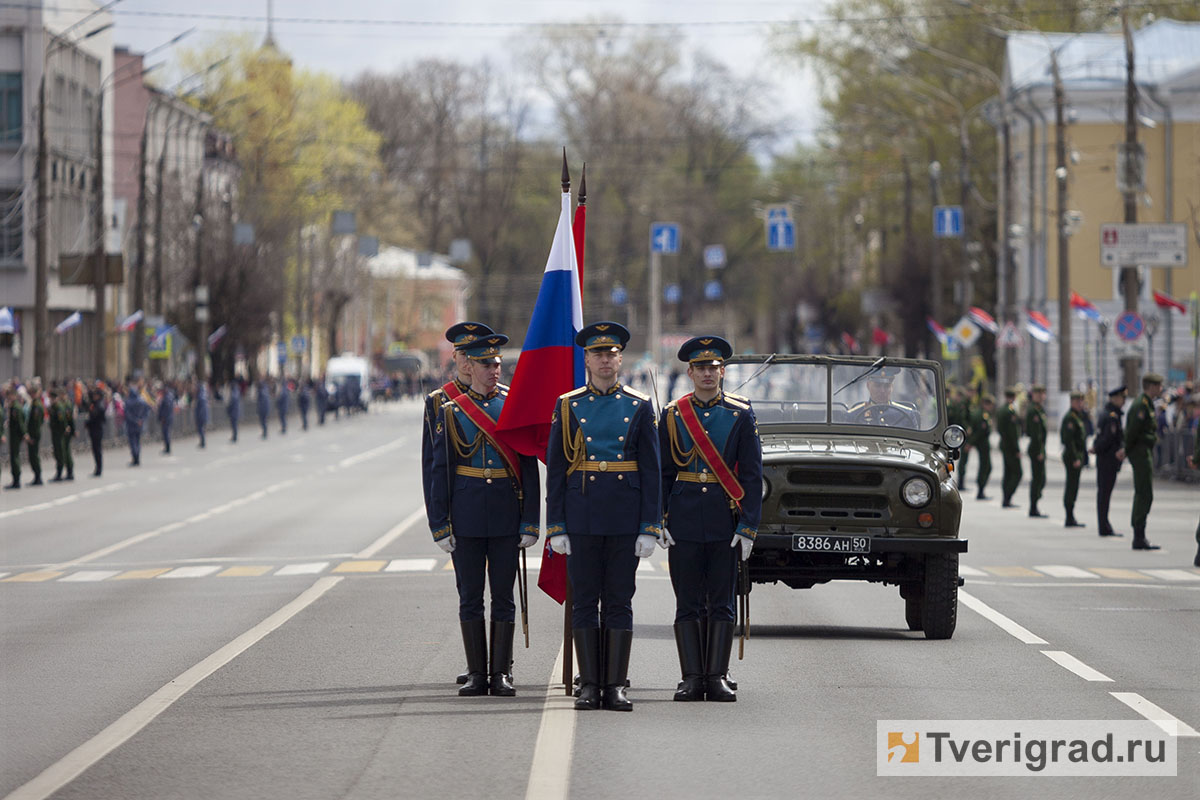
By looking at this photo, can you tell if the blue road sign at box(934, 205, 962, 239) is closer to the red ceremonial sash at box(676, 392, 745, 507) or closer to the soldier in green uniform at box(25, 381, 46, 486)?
the soldier in green uniform at box(25, 381, 46, 486)

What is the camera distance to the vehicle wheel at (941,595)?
13.3 metres

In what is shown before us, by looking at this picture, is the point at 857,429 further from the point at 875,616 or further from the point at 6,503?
the point at 6,503

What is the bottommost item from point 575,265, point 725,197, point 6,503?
point 6,503

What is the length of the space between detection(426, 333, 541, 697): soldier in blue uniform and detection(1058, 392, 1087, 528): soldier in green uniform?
52.2 feet

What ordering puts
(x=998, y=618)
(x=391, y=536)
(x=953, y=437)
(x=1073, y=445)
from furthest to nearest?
(x=1073, y=445)
(x=391, y=536)
(x=998, y=618)
(x=953, y=437)

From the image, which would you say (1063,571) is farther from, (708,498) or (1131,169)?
(1131,169)

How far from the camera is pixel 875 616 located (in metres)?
15.0

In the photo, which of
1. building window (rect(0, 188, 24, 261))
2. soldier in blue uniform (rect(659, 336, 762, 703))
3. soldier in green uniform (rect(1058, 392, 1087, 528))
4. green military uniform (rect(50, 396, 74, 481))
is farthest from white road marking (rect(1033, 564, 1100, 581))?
building window (rect(0, 188, 24, 261))

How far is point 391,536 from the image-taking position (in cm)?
2328

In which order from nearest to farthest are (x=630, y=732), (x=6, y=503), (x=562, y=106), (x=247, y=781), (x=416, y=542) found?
(x=247, y=781) < (x=630, y=732) < (x=416, y=542) < (x=6, y=503) < (x=562, y=106)

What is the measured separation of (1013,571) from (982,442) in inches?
507

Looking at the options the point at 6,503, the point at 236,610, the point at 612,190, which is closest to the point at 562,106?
the point at 612,190

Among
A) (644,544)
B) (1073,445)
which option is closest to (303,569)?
(644,544)

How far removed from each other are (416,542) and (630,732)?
13134 millimetres
